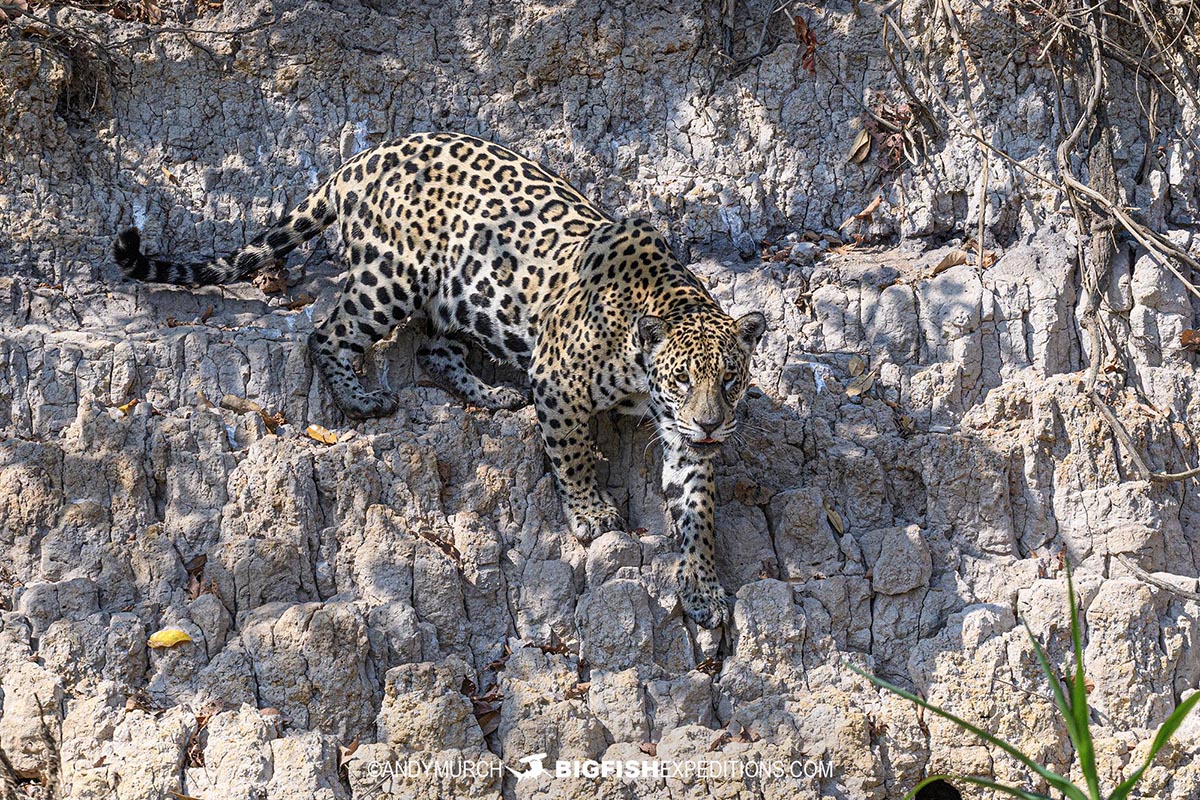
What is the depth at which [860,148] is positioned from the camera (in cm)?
988

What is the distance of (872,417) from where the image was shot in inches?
339

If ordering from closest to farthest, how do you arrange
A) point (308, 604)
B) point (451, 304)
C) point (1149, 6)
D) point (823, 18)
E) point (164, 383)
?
point (308, 604), point (164, 383), point (451, 304), point (1149, 6), point (823, 18)

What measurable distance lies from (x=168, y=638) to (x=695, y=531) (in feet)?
9.00

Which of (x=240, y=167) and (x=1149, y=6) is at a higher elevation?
(x=1149, y=6)

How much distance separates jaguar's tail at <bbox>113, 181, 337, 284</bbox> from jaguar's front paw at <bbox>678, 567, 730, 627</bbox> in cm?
319

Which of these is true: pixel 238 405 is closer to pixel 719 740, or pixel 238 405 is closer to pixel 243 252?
pixel 243 252

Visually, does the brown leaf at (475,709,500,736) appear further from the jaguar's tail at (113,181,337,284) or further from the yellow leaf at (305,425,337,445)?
the jaguar's tail at (113,181,337,284)

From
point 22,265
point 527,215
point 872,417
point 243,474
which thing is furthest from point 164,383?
point 872,417

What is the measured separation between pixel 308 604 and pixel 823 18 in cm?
540

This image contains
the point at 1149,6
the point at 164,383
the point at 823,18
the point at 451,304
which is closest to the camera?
the point at 164,383

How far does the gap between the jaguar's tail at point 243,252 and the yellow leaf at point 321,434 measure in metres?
1.27

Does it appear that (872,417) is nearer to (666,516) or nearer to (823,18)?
(666,516)

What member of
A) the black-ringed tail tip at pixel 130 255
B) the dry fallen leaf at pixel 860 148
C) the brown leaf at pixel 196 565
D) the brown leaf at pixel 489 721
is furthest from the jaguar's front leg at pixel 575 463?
the dry fallen leaf at pixel 860 148

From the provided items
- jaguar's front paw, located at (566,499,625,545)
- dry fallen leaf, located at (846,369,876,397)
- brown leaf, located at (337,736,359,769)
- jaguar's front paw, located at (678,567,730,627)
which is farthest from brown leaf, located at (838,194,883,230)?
brown leaf, located at (337,736,359,769)
